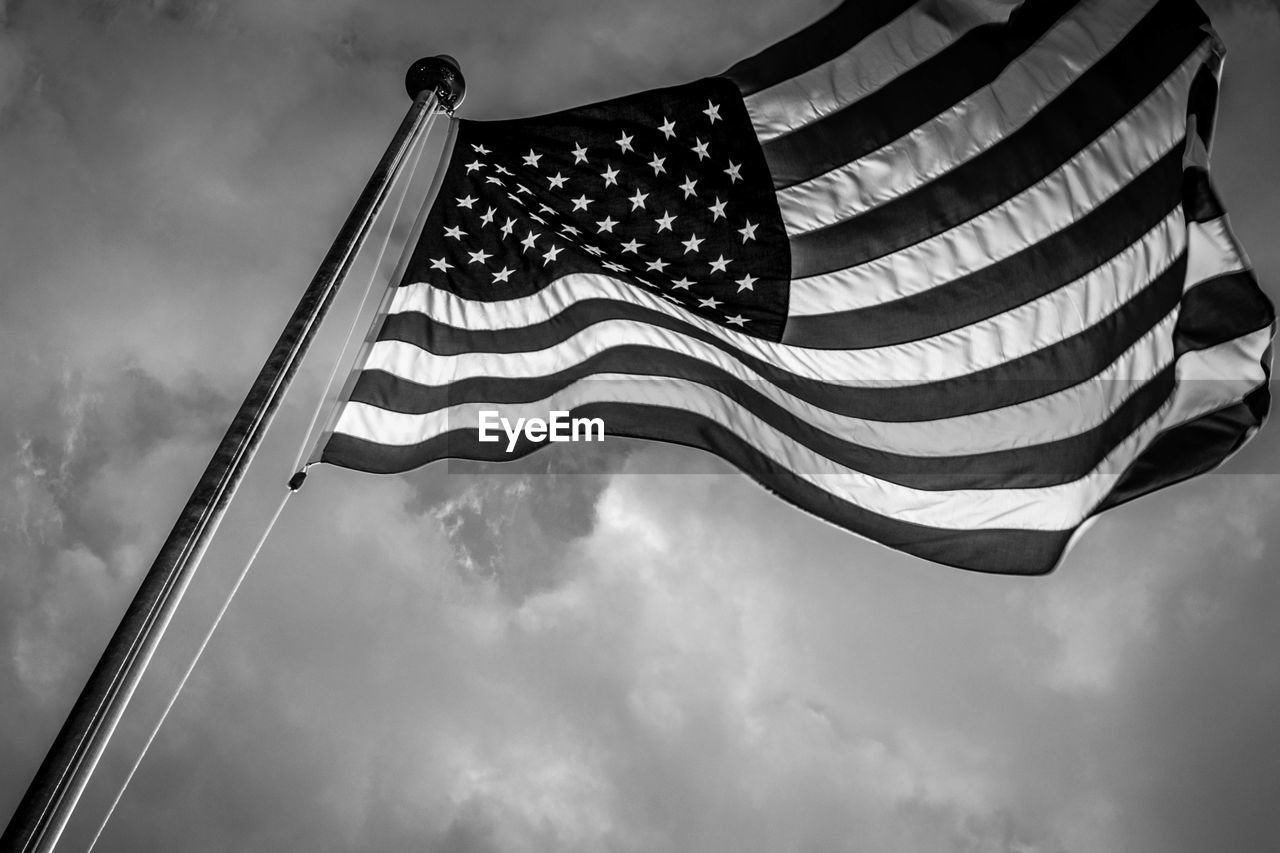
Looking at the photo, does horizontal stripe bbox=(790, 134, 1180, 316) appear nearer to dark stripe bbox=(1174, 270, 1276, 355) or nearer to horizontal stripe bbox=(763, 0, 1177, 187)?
horizontal stripe bbox=(763, 0, 1177, 187)

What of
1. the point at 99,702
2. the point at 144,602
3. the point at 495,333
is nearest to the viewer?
the point at 99,702

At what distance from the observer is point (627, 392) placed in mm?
8758

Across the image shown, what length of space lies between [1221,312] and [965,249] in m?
2.66

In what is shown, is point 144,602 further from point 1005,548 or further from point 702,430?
point 1005,548

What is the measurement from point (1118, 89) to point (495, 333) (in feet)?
21.1

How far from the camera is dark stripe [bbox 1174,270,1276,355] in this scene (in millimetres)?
8766

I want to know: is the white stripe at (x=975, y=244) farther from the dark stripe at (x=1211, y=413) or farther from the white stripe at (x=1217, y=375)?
the white stripe at (x=1217, y=375)

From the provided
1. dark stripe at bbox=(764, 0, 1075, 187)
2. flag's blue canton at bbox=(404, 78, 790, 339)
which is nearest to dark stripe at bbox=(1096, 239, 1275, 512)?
dark stripe at bbox=(764, 0, 1075, 187)

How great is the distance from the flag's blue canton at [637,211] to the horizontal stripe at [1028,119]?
0.49 m

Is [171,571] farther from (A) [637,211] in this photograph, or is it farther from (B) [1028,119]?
(B) [1028,119]

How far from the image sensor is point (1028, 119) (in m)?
8.61

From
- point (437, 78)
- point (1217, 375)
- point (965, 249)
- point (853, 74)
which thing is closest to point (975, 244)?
point (965, 249)

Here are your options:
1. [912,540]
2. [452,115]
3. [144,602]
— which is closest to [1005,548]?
[912,540]

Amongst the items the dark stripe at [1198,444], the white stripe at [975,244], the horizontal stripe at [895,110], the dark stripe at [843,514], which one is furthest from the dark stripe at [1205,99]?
the dark stripe at [843,514]
